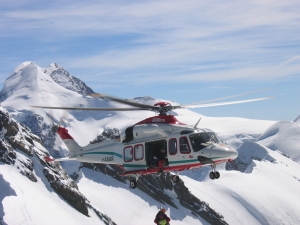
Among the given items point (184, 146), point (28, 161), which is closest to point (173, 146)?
point (184, 146)

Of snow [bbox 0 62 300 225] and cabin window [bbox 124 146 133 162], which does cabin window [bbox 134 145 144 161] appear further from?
snow [bbox 0 62 300 225]

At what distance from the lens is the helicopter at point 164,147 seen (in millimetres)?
35344

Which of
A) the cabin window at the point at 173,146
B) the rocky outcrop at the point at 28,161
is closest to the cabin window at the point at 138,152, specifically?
the cabin window at the point at 173,146

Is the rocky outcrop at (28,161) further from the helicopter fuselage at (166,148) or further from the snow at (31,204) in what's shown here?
the helicopter fuselage at (166,148)

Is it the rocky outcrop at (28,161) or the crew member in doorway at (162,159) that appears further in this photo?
the rocky outcrop at (28,161)

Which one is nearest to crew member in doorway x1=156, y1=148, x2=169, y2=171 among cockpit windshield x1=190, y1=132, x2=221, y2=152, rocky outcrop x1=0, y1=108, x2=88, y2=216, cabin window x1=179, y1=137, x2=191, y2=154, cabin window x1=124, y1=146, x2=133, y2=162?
cabin window x1=179, y1=137, x2=191, y2=154

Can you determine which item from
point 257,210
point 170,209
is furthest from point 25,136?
point 257,210

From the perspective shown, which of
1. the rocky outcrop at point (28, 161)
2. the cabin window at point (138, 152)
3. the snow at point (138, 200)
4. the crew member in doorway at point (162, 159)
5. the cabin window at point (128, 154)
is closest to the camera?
the crew member in doorway at point (162, 159)

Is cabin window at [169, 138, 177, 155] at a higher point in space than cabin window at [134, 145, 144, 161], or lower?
higher

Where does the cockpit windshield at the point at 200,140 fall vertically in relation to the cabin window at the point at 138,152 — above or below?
above

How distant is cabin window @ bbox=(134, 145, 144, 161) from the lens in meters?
38.4

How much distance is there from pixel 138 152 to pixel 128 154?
1.13 metres

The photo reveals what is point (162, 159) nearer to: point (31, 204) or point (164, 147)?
point (164, 147)

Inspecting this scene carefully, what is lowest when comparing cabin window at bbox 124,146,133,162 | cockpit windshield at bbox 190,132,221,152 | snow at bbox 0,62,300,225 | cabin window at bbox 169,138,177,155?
snow at bbox 0,62,300,225
